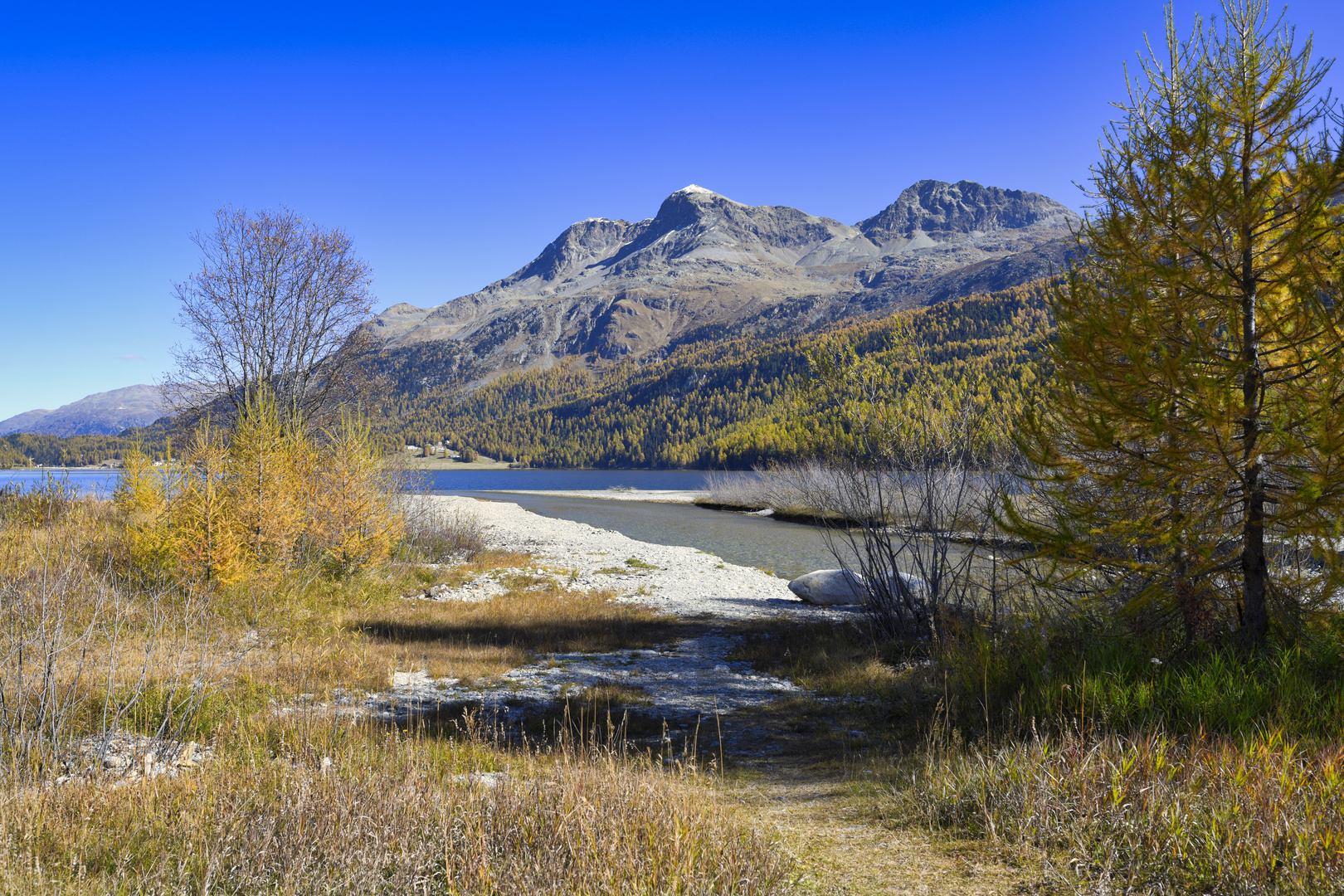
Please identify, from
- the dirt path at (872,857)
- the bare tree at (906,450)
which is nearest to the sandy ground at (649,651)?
the bare tree at (906,450)

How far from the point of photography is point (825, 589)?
56.5 ft

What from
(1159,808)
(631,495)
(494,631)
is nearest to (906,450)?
(1159,808)

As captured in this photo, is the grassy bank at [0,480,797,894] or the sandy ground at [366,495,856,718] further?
the sandy ground at [366,495,856,718]

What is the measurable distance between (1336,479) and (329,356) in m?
24.2

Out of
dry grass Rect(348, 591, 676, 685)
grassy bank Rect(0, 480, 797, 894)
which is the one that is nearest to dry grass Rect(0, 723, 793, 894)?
grassy bank Rect(0, 480, 797, 894)

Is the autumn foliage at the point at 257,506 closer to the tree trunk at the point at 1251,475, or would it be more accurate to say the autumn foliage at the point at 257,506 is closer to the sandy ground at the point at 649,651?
the sandy ground at the point at 649,651

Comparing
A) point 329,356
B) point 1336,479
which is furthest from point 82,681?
point 329,356

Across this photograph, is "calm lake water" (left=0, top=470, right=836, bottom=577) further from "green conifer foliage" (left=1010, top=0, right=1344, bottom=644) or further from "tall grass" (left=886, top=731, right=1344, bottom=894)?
"tall grass" (left=886, top=731, right=1344, bottom=894)

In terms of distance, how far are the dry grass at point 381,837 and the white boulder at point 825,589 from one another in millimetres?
13411

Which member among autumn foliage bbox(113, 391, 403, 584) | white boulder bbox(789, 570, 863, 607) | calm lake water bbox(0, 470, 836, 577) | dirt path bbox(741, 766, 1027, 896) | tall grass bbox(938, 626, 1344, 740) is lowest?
calm lake water bbox(0, 470, 836, 577)

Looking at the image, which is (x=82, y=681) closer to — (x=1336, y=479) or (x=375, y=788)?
(x=375, y=788)

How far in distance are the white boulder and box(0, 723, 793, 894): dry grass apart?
13.4 m

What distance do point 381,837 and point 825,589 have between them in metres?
15.0

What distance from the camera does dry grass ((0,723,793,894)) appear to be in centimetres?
308
